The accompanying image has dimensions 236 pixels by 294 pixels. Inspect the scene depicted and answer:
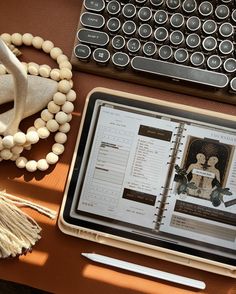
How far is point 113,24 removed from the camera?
2.94 ft

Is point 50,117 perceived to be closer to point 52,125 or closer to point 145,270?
point 52,125

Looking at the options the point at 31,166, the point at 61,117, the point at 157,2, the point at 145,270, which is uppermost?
the point at 157,2

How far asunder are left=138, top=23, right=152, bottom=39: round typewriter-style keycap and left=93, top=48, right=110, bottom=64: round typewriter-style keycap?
0.07 metres

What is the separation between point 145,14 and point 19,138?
314 mm

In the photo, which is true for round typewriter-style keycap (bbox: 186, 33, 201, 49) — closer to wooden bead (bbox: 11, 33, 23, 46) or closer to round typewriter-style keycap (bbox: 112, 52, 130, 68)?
round typewriter-style keycap (bbox: 112, 52, 130, 68)

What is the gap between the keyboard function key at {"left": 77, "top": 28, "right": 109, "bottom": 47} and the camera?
35.3 inches

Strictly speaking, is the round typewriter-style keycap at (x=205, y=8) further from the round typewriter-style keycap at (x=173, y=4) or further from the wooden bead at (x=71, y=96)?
the wooden bead at (x=71, y=96)

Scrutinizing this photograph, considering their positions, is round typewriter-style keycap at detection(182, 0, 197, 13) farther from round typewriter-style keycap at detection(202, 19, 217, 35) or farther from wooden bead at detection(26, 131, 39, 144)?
wooden bead at detection(26, 131, 39, 144)

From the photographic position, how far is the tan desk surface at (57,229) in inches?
35.8

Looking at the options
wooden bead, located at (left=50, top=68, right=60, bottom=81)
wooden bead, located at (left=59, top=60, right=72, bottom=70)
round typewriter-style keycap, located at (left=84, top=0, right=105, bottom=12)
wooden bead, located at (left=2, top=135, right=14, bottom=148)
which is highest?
round typewriter-style keycap, located at (left=84, top=0, right=105, bottom=12)

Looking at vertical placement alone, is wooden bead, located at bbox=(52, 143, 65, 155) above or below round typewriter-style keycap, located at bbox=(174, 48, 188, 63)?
below

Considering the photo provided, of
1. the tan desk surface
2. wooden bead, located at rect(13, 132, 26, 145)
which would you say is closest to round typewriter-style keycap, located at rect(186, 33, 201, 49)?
the tan desk surface

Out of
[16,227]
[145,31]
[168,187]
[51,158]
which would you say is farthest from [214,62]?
[16,227]

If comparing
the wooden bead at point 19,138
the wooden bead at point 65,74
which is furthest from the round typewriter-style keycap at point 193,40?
the wooden bead at point 19,138
